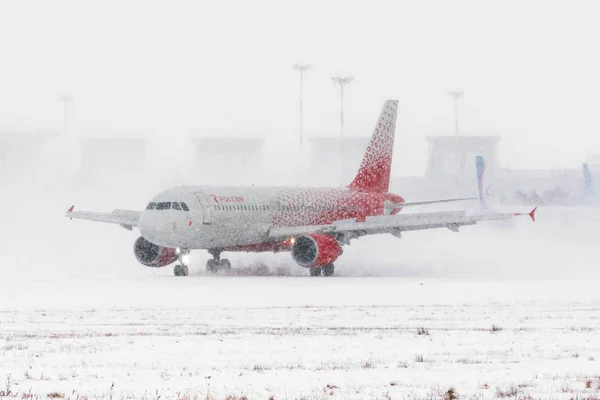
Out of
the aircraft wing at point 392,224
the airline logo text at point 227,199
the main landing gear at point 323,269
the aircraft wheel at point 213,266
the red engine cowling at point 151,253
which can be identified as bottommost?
the main landing gear at point 323,269

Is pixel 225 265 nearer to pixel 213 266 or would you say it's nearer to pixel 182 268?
pixel 213 266

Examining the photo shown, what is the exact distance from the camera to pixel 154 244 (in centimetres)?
5078

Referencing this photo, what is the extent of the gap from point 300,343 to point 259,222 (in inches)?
1206

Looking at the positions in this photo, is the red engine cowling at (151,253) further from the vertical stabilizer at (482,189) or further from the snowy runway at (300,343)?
the vertical stabilizer at (482,189)

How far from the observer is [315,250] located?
49188mm

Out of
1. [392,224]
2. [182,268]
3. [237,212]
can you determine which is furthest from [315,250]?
[182,268]

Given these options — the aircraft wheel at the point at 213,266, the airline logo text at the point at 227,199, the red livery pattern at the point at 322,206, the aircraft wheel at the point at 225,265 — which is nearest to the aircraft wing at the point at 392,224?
the red livery pattern at the point at 322,206

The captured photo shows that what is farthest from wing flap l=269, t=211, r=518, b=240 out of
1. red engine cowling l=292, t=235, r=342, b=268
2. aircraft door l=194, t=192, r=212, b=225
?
aircraft door l=194, t=192, r=212, b=225

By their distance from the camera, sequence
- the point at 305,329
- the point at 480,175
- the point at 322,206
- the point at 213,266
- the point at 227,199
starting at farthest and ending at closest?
the point at 480,175
the point at 322,206
the point at 213,266
the point at 227,199
the point at 305,329

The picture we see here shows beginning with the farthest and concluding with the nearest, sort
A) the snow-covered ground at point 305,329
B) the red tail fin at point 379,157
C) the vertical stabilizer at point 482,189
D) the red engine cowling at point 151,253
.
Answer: the vertical stabilizer at point 482,189 → the red tail fin at point 379,157 → the red engine cowling at point 151,253 → the snow-covered ground at point 305,329

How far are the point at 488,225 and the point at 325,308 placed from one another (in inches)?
1977

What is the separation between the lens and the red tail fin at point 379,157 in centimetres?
6103

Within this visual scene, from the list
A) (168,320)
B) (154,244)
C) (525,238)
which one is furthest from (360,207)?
(168,320)

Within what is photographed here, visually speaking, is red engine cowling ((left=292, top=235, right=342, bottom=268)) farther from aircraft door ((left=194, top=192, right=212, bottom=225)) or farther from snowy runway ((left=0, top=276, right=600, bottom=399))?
snowy runway ((left=0, top=276, right=600, bottom=399))
